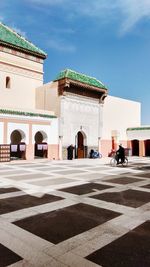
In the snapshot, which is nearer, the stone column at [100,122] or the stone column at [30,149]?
the stone column at [30,149]

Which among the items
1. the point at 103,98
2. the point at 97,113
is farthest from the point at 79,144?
the point at 103,98

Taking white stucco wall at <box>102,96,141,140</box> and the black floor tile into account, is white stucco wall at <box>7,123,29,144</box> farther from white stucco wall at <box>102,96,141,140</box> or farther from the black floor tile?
the black floor tile

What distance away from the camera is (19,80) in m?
23.9

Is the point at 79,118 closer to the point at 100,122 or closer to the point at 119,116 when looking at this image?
the point at 100,122

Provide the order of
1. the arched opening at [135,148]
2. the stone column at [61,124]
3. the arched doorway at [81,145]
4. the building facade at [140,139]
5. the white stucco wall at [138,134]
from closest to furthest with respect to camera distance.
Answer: the stone column at [61,124] < the arched doorway at [81,145] < the white stucco wall at [138,134] < the building facade at [140,139] < the arched opening at [135,148]

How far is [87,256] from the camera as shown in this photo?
146 inches

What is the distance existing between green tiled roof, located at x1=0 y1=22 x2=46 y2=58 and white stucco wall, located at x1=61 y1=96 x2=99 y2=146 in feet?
21.3

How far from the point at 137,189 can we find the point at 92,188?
1.59 metres

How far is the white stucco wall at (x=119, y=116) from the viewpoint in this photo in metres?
27.0

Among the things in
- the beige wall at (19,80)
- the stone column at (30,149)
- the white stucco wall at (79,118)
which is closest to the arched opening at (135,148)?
the white stucco wall at (79,118)

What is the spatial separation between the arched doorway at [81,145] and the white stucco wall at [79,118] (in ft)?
1.21

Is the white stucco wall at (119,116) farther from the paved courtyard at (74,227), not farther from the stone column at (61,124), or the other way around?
the paved courtyard at (74,227)

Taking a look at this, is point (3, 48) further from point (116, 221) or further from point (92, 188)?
point (116, 221)

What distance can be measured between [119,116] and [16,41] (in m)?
13.9
